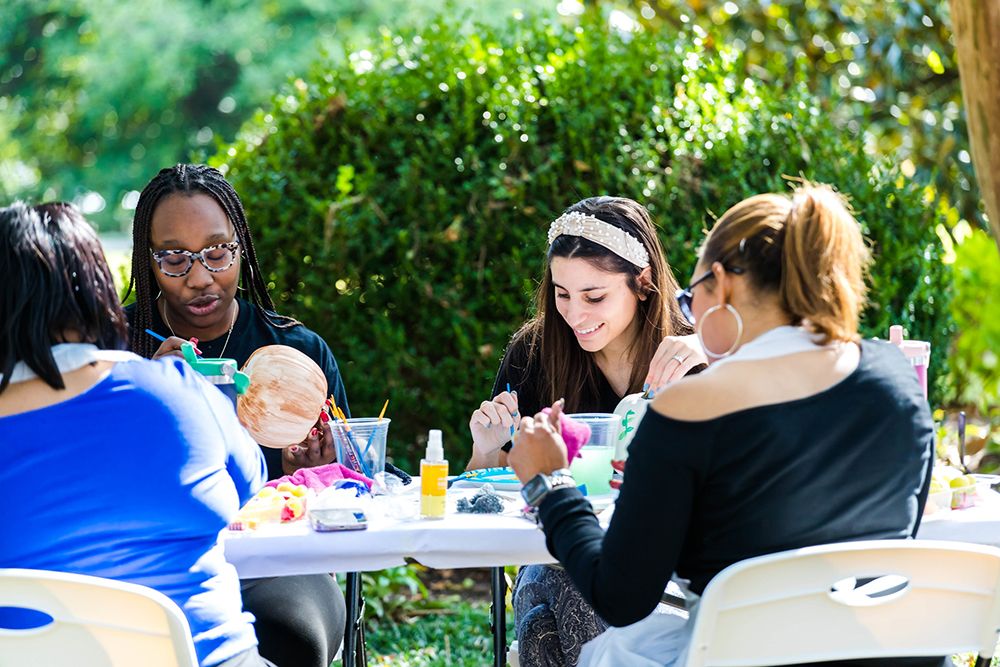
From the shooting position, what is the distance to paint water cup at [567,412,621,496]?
2668 mm

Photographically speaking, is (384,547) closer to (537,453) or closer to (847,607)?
(537,453)

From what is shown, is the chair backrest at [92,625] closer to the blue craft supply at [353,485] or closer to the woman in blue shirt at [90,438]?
the woman in blue shirt at [90,438]

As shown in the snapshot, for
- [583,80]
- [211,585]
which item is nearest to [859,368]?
[211,585]

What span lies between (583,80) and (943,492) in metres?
2.49

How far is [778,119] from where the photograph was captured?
4695 mm

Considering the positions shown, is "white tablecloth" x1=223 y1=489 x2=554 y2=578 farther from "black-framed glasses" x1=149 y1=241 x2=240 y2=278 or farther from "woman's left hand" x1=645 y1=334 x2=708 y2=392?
"black-framed glasses" x1=149 y1=241 x2=240 y2=278

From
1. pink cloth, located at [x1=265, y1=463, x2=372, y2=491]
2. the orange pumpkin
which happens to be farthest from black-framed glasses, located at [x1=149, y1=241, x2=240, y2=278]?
pink cloth, located at [x1=265, y1=463, x2=372, y2=491]

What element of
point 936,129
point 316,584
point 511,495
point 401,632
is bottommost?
point 401,632

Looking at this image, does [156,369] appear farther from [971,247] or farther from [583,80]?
[971,247]

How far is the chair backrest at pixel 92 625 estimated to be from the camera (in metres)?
1.85

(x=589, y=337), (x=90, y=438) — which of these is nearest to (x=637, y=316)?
(x=589, y=337)

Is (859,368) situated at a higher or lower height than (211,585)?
higher

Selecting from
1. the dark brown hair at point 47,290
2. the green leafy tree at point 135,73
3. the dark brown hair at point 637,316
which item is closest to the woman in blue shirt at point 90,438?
the dark brown hair at point 47,290

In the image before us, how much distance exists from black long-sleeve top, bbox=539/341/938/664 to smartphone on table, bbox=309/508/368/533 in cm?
56
